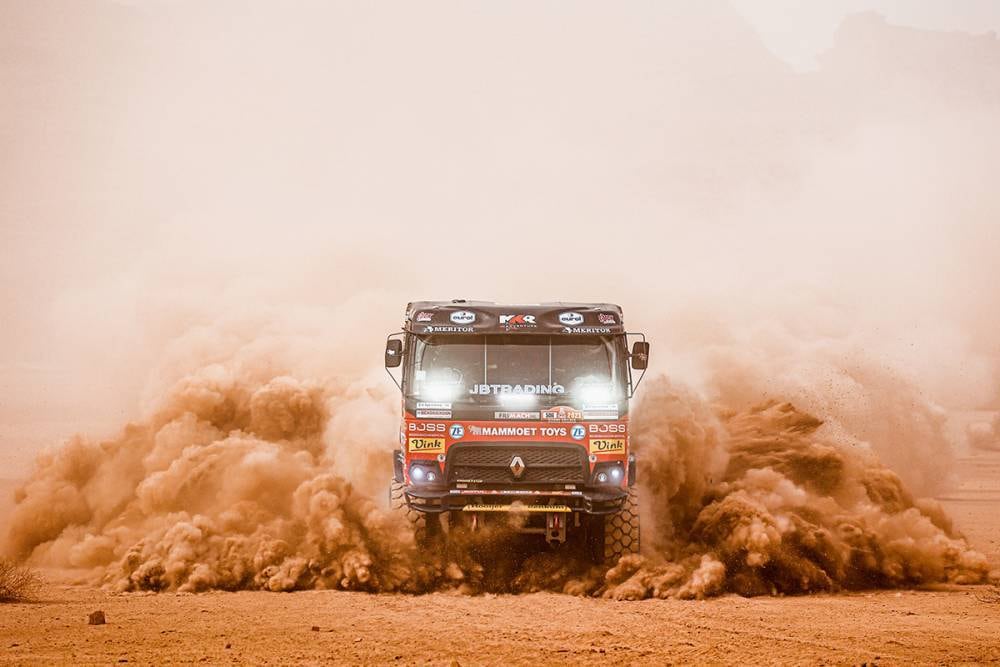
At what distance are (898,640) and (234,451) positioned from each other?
11063 mm

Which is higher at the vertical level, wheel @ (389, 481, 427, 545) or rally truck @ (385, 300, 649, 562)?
rally truck @ (385, 300, 649, 562)

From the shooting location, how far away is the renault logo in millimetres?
14312

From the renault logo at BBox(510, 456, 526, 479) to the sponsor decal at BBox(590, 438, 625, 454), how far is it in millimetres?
931

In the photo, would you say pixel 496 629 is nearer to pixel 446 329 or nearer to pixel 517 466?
pixel 517 466

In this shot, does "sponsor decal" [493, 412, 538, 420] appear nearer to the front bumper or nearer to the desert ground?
the front bumper

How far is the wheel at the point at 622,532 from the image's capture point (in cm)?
1496

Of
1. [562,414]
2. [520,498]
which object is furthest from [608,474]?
[520,498]

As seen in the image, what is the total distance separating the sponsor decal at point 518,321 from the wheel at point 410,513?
272 cm

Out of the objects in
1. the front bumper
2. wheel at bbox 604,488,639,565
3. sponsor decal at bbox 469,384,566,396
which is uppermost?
sponsor decal at bbox 469,384,566,396

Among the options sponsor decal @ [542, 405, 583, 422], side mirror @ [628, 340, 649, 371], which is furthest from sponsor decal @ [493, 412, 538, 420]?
side mirror @ [628, 340, 649, 371]

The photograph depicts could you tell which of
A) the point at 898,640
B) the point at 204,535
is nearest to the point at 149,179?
the point at 204,535

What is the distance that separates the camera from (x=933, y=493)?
2670cm

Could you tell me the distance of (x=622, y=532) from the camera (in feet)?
49.1

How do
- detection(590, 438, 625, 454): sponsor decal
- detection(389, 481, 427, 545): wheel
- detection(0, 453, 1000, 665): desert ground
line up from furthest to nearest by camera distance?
detection(389, 481, 427, 545): wheel
detection(590, 438, 625, 454): sponsor decal
detection(0, 453, 1000, 665): desert ground
